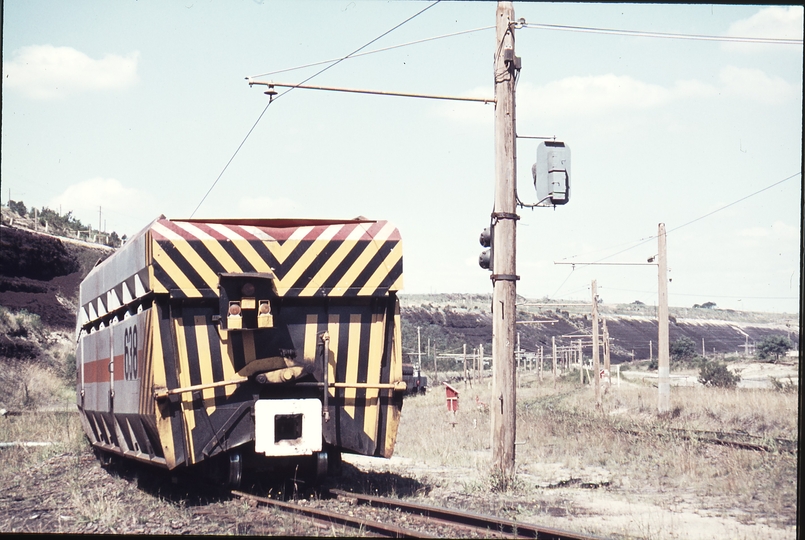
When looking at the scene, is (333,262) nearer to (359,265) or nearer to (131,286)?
(359,265)

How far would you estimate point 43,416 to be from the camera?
19500 millimetres

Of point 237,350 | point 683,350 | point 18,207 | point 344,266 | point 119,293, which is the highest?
point 18,207

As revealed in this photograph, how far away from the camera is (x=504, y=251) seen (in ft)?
33.4

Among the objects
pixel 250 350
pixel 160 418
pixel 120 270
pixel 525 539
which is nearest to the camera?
pixel 525 539

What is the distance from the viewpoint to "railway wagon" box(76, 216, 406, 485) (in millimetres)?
7703

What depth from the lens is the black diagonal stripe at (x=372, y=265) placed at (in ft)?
27.3

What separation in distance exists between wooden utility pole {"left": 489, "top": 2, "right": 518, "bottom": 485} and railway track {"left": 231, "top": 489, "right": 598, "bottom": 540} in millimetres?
2539

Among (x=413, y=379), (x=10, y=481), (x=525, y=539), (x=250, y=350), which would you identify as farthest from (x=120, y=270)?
(x=413, y=379)

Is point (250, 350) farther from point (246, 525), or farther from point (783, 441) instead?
point (783, 441)

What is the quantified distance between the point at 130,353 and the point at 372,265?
2.80 meters

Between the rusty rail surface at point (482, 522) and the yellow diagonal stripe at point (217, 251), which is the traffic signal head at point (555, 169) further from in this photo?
the rusty rail surface at point (482, 522)

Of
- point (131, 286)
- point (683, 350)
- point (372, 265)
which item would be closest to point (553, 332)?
point (683, 350)

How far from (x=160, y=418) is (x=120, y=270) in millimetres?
2359

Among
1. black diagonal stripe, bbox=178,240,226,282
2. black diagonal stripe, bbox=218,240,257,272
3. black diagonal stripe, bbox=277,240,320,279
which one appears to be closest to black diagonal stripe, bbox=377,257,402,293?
black diagonal stripe, bbox=277,240,320,279
